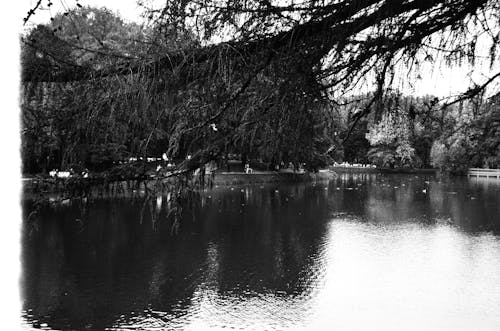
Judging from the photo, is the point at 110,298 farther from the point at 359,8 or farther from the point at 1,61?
the point at 359,8

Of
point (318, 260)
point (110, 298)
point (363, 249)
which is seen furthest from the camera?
point (363, 249)

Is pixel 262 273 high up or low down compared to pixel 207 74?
down

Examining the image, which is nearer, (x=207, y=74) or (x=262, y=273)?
(x=207, y=74)

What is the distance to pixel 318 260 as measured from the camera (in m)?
10.8

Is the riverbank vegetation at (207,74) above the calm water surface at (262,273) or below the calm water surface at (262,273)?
above

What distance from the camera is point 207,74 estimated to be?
6.59 feet

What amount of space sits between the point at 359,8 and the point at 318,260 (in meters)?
9.30

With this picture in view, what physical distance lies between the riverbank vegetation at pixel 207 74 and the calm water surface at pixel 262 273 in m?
0.28

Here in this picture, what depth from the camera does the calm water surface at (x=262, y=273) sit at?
7.39m

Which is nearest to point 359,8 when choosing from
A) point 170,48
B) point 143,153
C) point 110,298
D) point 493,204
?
point 170,48

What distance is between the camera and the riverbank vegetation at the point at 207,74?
1971 mm

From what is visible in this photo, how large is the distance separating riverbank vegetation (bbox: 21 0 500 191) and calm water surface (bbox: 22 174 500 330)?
278 millimetres

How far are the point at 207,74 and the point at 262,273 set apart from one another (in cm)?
803

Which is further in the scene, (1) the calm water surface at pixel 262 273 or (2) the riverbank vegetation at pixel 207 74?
(1) the calm water surface at pixel 262 273
